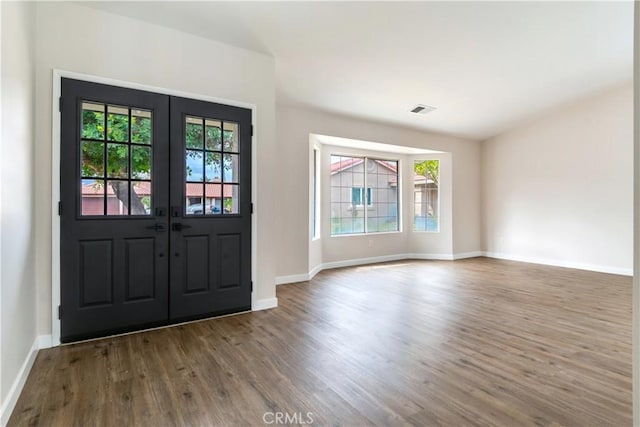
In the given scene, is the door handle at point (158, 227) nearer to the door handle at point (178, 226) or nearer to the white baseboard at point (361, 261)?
the door handle at point (178, 226)

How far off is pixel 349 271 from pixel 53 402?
176 inches

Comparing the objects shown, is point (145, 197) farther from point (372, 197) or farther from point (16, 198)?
point (372, 197)

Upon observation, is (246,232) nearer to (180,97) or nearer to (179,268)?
(179,268)

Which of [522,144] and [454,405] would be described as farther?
[522,144]

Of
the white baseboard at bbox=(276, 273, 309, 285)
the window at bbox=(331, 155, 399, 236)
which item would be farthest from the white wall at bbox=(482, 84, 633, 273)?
the white baseboard at bbox=(276, 273, 309, 285)

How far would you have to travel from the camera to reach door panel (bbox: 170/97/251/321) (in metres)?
3.15

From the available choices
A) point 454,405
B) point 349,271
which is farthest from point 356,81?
point 454,405

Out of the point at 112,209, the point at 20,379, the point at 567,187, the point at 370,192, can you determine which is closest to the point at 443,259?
the point at 370,192

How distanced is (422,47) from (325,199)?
9.95 feet

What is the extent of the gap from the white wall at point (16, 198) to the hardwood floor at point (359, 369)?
279 millimetres

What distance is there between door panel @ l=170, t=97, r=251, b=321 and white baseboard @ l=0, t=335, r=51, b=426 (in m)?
0.96

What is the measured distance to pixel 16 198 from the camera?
6.64 ft

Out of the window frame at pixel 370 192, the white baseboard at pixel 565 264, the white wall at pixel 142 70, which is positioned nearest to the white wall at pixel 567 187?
the white baseboard at pixel 565 264

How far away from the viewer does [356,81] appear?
439 cm
